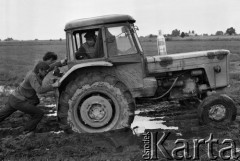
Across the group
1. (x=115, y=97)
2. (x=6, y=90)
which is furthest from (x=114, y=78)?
(x=6, y=90)

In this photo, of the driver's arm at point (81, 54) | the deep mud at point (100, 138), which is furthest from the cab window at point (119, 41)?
the deep mud at point (100, 138)

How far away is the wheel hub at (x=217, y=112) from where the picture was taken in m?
6.64

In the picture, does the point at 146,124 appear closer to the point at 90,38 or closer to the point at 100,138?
the point at 100,138

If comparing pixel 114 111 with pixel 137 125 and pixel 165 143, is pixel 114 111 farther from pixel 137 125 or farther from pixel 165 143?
pixel 165 143

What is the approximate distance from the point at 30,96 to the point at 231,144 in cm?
410

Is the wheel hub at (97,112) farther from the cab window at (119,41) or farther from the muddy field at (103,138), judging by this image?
the cab window at (119,41)

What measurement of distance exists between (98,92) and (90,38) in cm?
113

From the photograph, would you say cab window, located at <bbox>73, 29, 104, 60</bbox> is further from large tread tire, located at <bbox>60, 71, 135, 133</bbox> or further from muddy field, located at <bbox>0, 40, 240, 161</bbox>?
muddy field, located at <bbox>0, 40, 240, 161</bbox>

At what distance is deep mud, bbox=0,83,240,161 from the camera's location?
5367 millimetres

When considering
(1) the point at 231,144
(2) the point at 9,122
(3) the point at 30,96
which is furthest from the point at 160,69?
(2) the point at 9,122

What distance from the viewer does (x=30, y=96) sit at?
6859mm

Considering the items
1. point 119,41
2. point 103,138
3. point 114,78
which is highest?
point 119,41

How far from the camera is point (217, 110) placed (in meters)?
6.66

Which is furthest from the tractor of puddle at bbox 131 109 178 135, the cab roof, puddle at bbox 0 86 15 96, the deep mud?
puddle at bbox 0 86 15 96
